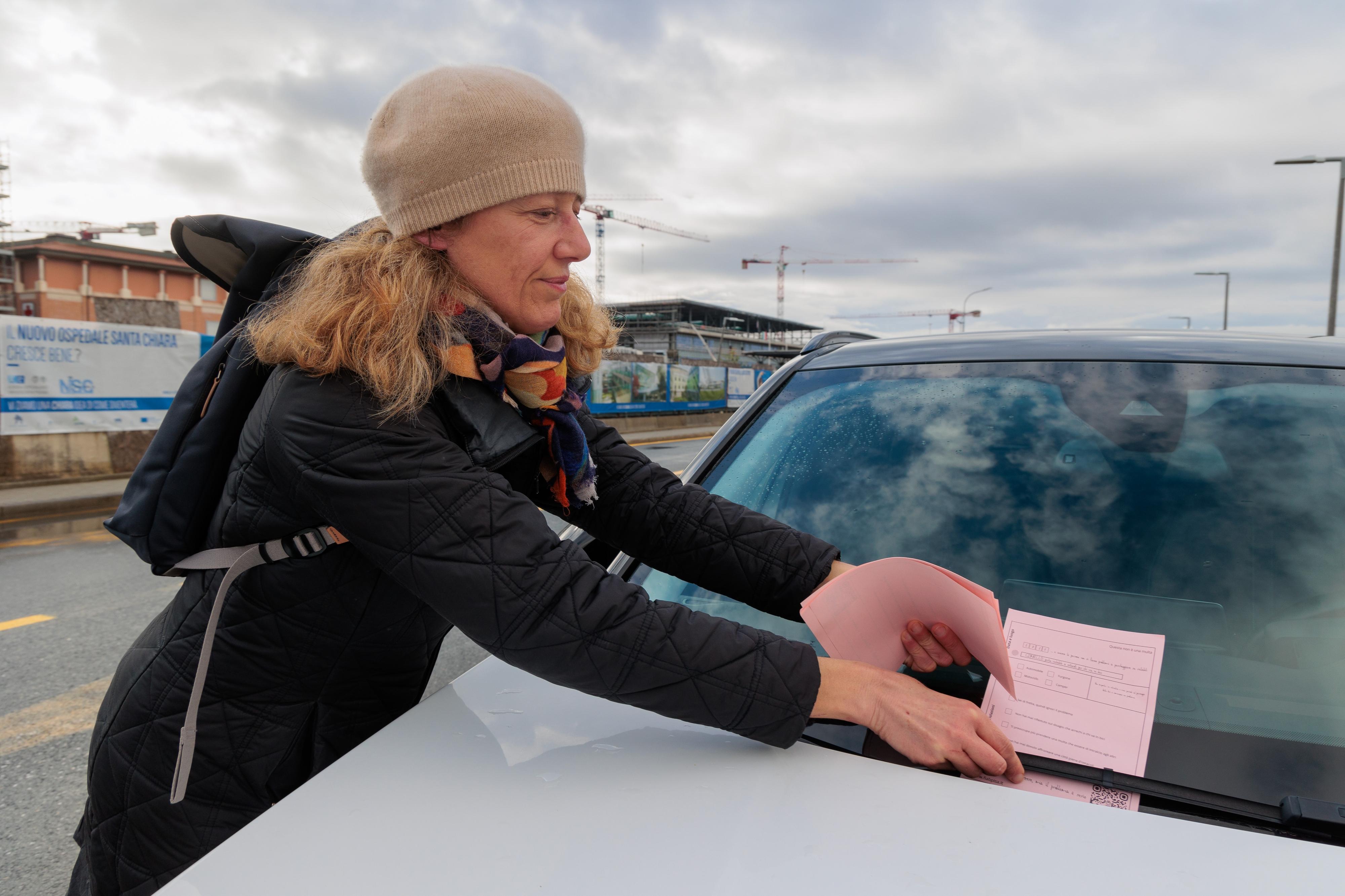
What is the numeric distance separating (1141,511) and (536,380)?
43.6 inches

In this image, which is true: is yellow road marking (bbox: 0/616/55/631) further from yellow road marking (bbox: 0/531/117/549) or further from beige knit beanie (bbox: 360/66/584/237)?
beige knit beanie (bbox: 360/66/584/237)

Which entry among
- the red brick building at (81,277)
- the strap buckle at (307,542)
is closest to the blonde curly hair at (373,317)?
the strap buckle at (307,542)

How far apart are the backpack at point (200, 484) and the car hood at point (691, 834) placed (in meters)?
0.29

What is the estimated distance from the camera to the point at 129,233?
7744 cm

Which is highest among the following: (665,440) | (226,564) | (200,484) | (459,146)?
(459,146)

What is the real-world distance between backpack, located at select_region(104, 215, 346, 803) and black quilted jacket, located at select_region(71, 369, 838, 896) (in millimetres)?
26

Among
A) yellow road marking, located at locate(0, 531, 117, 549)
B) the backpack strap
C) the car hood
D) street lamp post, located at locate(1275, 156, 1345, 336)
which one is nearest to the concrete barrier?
yellow road marking, located at locate(0, 531, 117, 549)

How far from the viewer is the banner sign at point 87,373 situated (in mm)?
9508

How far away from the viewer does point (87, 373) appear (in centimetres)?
1025

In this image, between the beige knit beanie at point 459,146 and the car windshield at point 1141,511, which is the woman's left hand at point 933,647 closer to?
the car windshield at point 1141,511

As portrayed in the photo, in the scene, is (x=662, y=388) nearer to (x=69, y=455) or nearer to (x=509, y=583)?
(x=69, y=455)

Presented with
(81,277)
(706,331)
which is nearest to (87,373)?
(81,277)

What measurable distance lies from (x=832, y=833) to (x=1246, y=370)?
1.27 meters

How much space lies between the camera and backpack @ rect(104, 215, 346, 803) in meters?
1.13
